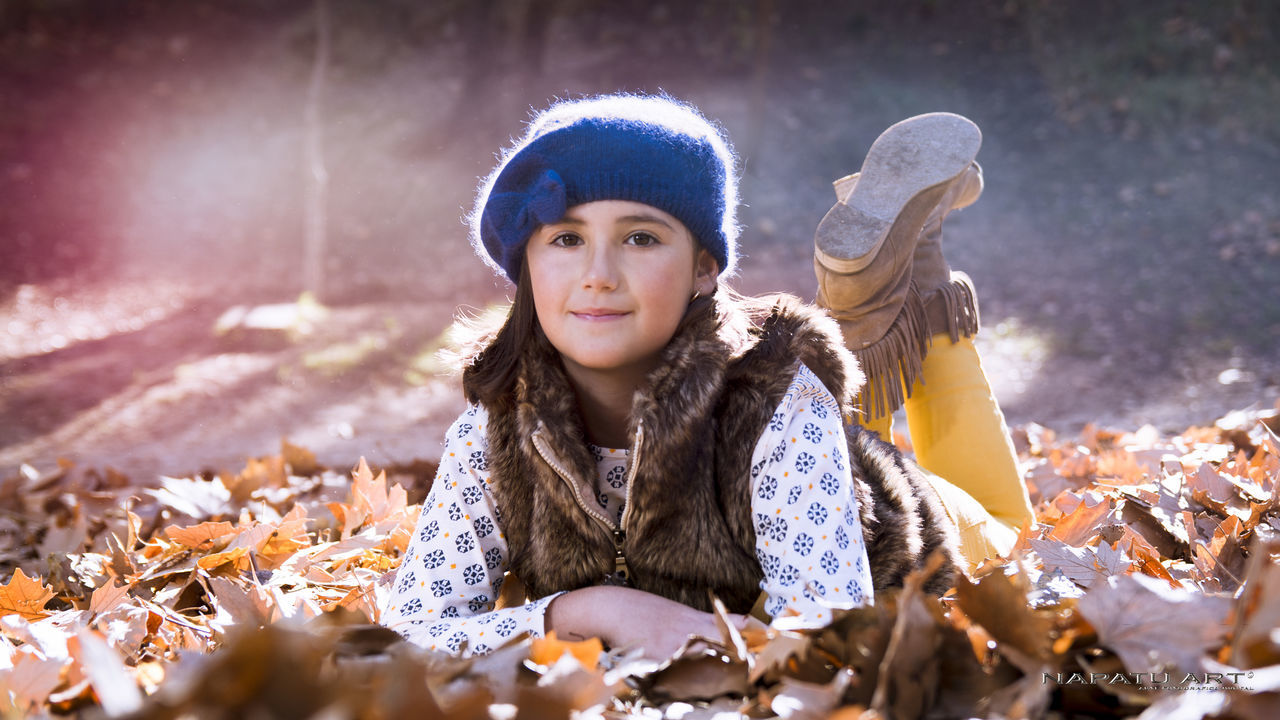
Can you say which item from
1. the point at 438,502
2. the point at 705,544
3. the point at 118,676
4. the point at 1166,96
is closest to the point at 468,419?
the point at 438,502

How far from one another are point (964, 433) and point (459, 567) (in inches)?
58.1

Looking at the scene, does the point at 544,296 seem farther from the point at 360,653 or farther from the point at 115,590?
the point at 115,590

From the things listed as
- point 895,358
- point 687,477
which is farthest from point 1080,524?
point 687,477

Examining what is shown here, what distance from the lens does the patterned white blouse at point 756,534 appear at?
167cm

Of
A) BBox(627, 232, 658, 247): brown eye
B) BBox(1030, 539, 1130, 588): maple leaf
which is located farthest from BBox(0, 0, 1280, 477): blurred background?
BBox(1030, 539, 1130, 588): maple leaf

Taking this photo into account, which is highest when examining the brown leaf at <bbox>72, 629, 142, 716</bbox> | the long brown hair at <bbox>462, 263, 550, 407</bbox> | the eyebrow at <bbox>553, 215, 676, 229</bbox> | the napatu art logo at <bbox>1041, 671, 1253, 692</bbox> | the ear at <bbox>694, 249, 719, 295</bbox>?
the eyebrow at <bbox>553, 215, 676, 229</bbox>

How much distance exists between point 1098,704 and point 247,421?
6124mm

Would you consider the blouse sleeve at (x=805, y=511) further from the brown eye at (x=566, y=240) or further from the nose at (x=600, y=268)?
the brown eye at (x=566, y=240)

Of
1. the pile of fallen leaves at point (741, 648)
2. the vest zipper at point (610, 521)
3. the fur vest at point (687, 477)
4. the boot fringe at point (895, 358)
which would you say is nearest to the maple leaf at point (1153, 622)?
the pile of fallen leaves at point (741, 648)

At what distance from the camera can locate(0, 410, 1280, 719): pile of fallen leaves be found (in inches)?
37.4

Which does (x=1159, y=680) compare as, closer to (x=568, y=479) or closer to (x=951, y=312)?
(x=568, y=479)

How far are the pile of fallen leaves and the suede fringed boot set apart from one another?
0.69 meters

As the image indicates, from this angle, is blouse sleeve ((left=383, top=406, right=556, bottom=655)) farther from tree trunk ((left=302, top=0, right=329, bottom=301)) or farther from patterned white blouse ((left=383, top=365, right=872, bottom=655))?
tree trunk ((left=302, top=0, right=329, bottom=301))

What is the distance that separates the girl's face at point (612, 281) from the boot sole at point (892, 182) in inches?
28.3
